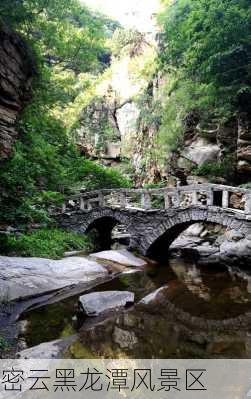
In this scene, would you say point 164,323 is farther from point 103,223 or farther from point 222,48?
point 103,223

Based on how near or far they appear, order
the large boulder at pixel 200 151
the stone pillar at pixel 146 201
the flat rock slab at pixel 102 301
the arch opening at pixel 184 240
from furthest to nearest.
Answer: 1. the large boulder at pixel 200 151
2. the stone pillar at pixel 146 201
3. the arch opening at pixel 184 240
4. the flat rock slab at pixel 102 301

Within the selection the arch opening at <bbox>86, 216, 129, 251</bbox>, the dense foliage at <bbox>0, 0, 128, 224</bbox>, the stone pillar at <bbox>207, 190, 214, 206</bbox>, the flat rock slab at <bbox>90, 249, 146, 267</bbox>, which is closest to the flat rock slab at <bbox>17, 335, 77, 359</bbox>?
the dense foliage at <bbox>0, 0, 128, 224</bbox>

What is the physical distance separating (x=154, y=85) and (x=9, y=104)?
2260 cm

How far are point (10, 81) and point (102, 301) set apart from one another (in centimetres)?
575

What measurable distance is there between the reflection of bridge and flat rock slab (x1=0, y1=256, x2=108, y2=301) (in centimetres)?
444

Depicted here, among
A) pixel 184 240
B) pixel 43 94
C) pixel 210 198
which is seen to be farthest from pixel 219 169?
pixel 43 94

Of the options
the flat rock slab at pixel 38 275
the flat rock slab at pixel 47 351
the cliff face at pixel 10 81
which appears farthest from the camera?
the flat rock slab at pixel 38 275

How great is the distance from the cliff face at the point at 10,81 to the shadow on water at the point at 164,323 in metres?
4.26

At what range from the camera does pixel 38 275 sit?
9578 mm

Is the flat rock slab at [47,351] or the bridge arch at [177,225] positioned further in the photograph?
the bridge arch at [177,225]

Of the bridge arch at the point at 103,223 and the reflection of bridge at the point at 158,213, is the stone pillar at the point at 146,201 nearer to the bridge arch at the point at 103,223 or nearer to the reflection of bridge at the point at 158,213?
the reflection of bridge at the point at 158,213

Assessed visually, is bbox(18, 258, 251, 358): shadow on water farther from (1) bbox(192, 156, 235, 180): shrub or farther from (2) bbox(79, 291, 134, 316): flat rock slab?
(1) bbox(192, 156, 235, 180): shrub

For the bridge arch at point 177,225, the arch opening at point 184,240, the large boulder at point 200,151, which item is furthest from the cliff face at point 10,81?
the large boulder at point 200,151

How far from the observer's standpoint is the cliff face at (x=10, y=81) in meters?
8.25
